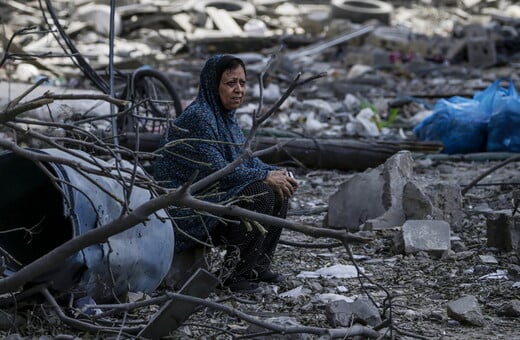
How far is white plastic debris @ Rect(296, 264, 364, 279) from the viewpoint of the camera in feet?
18.5

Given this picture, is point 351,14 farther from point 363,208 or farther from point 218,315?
point 218,315

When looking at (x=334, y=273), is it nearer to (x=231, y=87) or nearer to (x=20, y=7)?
(x=231, y=87)

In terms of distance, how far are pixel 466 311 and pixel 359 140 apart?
4.83 meters

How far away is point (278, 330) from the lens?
3635 millimetres

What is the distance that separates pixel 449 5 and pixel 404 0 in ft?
3.63

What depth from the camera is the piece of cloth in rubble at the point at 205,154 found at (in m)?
5.30

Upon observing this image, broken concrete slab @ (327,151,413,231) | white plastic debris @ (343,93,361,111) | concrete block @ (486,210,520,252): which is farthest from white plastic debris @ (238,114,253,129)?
concrete block @ (486,210,520,252)

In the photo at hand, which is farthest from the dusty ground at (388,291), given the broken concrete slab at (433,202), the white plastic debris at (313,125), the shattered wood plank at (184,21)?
the shattered wood plank at (184,21)

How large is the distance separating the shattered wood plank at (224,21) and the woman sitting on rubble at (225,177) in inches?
568

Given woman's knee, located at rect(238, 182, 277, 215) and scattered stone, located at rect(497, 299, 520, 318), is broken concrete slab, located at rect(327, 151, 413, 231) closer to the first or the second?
woman's knee, located at rect(238, 182, 277, 215)

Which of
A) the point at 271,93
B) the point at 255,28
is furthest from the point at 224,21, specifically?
the point at 271,93

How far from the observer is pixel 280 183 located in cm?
529

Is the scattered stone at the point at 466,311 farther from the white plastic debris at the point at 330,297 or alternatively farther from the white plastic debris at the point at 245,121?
the white plastic debris at the point at 245,121

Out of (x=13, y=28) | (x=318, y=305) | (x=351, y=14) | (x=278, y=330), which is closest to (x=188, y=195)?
(x=278, y=330)
